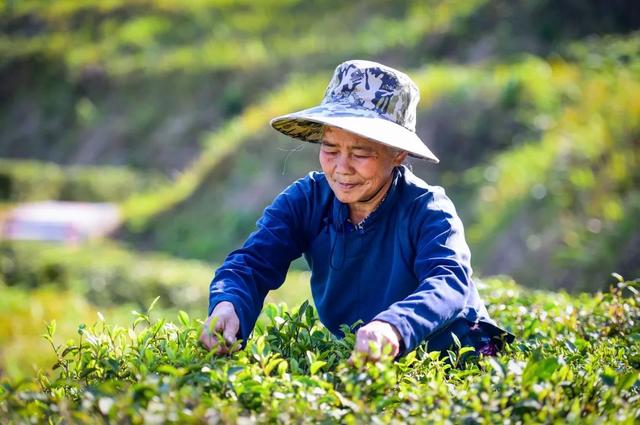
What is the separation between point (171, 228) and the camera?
16.5 meters

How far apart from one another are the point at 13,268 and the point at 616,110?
790cm

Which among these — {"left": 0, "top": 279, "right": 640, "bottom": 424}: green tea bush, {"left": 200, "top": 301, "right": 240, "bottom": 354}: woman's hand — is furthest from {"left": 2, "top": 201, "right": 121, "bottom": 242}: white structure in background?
{"left": 0, "top": 279, "right": 640, "bottom": 424}: green tea bush

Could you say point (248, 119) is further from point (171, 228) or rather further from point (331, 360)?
point (331, 360)

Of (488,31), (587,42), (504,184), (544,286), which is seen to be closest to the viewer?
(544,286)

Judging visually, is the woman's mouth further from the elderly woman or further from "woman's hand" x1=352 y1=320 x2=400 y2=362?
"woman's hand" x1=352 y1=320 x2=400 y2=362

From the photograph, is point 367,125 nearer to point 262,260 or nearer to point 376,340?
point 262,260

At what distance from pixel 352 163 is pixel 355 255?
35 cm

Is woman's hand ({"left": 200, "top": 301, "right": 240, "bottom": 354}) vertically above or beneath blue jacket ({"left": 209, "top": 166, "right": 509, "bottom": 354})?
beneath

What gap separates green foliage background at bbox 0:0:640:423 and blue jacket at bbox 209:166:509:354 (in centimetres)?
20

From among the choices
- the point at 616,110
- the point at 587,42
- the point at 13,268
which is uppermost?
the point at 587,42

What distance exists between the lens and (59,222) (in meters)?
15.6

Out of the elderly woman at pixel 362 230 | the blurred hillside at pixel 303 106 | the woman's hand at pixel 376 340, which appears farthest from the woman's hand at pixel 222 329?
the blurred hillside at pixel 303 106

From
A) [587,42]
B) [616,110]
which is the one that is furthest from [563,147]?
[587,42]

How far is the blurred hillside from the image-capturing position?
8867 mm
